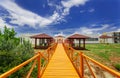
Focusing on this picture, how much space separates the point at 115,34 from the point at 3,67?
68.2 metres

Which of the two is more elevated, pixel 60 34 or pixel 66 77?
pixel 60 34

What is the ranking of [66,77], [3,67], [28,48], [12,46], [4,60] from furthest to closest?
[28,48] → [12,46] → [4,60] → [3,67] → [66,77]

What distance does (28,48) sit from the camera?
54.4 feet

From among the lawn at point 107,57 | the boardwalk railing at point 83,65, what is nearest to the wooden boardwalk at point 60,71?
the boardwalk railing at point 83,65

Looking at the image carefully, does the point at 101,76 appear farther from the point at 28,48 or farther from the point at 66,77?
the point at 66,77

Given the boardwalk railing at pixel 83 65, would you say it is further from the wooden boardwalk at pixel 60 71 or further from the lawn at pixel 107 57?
the lawn at pixel 107 57

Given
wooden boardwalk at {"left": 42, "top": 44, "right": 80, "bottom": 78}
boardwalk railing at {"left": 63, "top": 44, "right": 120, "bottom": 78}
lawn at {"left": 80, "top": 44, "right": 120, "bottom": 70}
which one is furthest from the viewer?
lawn at {"left": 80, "top": 44, "right": 120, "bottom": 70}

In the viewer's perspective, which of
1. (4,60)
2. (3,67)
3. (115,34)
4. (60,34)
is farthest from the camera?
(115,34)

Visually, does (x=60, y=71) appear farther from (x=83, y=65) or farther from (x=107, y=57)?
(x=107, y=57)

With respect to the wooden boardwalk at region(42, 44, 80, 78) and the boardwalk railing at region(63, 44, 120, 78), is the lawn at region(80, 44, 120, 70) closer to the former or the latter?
the boardwalk railing at region(63, 44, 120, 78)

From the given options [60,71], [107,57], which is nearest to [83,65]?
[60,71]

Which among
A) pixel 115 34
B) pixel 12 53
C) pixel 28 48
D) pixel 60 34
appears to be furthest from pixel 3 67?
pixel 115 34

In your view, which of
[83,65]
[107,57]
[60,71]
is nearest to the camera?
[83,65]

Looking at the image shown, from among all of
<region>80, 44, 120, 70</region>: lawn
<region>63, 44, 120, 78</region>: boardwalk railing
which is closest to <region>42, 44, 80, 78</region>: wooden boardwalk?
<region>63, 44, 120, 78</region>: boardwalk railing
